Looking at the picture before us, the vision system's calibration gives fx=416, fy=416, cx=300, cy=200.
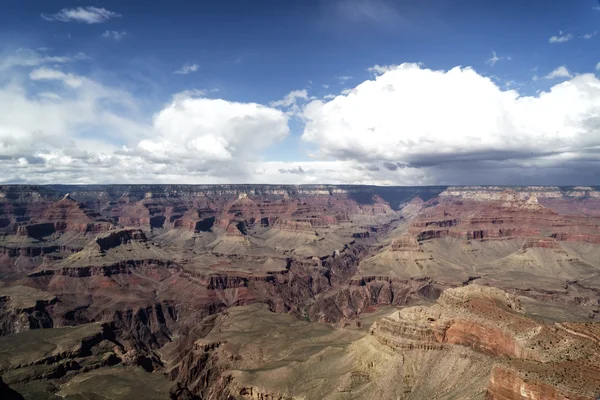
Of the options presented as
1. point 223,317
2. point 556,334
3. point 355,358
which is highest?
point 556,334

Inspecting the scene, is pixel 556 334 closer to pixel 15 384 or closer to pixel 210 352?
pixel 210 352

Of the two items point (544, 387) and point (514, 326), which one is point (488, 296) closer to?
point (514, 326)

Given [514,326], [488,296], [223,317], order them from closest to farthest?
[514,326]
[488,296]
[223,317]

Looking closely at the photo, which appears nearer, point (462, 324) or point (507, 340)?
point (507, 340)

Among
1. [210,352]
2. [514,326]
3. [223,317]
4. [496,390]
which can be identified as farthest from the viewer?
[223,317]

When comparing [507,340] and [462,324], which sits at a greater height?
[507,340]

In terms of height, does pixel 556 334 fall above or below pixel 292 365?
above

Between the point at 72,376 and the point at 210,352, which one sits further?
the point at 210,352

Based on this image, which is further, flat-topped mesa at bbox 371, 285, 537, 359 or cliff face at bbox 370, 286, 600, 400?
flat-topped mesa at bbox 371, 285, 537, 359

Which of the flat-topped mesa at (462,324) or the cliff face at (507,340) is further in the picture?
the flat-topped mesa at (462,324)

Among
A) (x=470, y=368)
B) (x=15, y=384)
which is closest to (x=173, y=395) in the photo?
(x=15, y=384)
